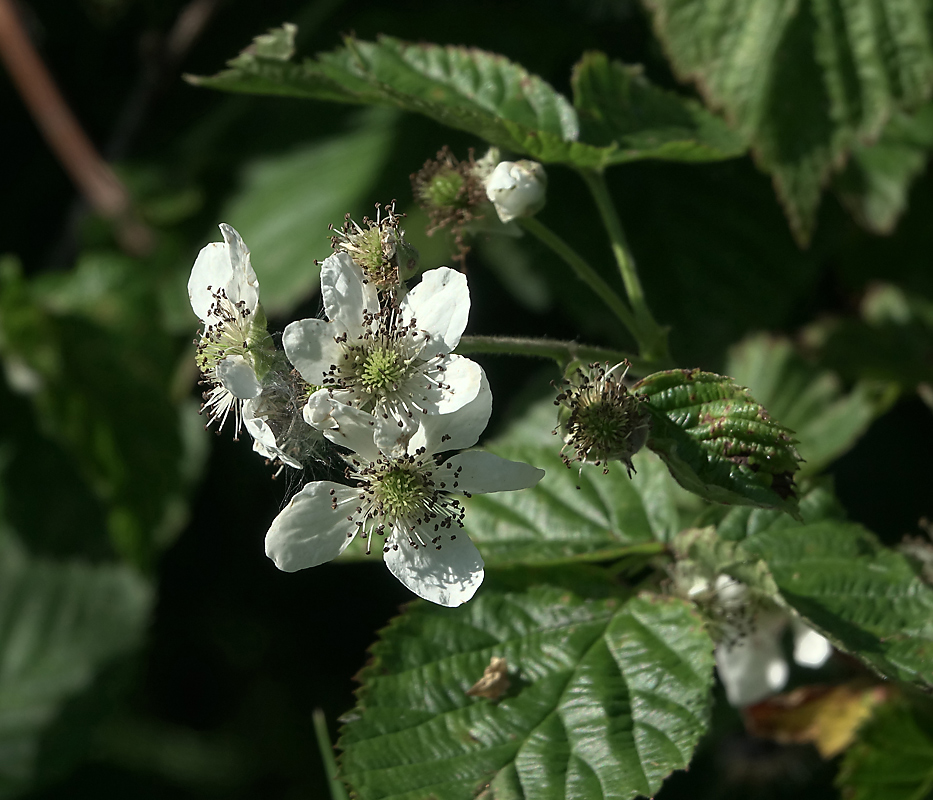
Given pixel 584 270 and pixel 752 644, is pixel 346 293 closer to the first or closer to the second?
pixel 584 270

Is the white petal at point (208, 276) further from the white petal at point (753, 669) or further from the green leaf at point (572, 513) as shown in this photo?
the white petal at point (753, 669)

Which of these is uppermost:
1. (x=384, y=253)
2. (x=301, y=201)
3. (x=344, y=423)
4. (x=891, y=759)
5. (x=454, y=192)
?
(x=301, y=201)

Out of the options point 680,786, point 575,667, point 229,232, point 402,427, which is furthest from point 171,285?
point 680,786

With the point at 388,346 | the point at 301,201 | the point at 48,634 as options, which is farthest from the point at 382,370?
the point at 48,634

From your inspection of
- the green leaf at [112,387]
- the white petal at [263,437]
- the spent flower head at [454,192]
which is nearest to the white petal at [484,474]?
the white petal at [263,437]

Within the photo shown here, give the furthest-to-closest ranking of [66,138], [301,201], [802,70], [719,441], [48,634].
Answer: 1. [48,634]
2. [66,138]
3. [301,201]
4. [802,70]
5. [719,441]

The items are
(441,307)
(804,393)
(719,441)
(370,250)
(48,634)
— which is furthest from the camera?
(48,634)

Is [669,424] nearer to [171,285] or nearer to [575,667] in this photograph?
[575,667]

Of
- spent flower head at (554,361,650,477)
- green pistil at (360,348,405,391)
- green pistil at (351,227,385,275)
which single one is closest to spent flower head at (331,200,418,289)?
green pistil at (351,227,385,275)
